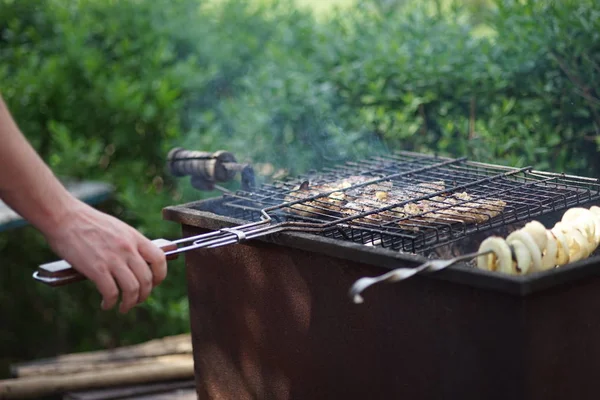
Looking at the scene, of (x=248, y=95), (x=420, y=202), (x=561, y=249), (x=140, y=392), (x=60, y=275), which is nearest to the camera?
(x=60, y=275)

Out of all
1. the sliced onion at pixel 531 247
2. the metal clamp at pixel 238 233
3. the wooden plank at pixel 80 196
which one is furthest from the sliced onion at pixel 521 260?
the wooden plank at pixel 80 196

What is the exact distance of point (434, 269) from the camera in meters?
2.37

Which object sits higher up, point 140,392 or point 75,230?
point 75,230

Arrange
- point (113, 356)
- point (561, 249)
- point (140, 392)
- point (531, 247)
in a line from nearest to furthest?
1. point (531, 247)
2. point (561, 249)
3. point (140, 392)
4. point (113, 356)

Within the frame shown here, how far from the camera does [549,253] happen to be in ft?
8.46

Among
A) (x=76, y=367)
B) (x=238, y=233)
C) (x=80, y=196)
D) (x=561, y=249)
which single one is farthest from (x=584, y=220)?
(x=80, y=196)

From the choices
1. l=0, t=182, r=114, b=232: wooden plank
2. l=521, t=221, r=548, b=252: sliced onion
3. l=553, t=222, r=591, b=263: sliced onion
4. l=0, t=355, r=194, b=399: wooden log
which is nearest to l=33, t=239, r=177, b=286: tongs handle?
l=521, t=221, r=548, b=252: sliced onion

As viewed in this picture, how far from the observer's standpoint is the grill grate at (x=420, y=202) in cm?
284

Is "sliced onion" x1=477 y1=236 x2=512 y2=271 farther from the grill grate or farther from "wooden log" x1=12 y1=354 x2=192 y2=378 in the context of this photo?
"wooden log" x1=12 y1=354 x2=192 y2=378

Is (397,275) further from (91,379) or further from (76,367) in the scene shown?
(76,367)

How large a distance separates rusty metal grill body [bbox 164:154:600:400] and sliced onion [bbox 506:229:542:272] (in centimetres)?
12

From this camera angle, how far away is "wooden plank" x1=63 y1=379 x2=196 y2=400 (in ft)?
13.5

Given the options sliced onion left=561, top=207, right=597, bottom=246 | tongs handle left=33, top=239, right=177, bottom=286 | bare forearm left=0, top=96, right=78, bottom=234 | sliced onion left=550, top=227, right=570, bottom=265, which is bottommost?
sliced onion left=550, top=227, right=570, bottom=265

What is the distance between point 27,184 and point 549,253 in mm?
1458
